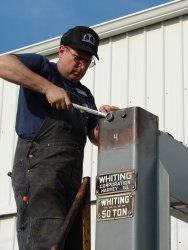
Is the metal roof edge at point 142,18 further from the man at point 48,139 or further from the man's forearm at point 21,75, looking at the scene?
the man's forearm at point 21,75

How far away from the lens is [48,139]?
3.33 m

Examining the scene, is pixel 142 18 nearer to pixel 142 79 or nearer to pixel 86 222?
pixel 142 79

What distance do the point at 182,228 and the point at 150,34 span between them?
8.39ft

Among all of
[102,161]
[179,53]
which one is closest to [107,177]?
[102,161]

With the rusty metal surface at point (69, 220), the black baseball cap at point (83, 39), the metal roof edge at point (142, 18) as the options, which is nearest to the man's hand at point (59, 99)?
the rusty metal surface at point (69, 220)

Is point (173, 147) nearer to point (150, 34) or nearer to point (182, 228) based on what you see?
point (182, 228)

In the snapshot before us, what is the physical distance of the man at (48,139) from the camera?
123 inches

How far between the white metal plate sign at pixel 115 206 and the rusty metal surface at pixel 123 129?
0.23 meters

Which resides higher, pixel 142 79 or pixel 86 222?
pixel 142 79

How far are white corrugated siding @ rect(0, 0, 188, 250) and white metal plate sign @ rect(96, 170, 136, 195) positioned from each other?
450 centimetres

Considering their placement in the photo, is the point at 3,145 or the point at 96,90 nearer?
the point at 96,90

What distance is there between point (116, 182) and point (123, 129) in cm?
24

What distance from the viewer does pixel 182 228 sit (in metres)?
6.76

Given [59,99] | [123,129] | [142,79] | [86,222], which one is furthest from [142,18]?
[123,129]
